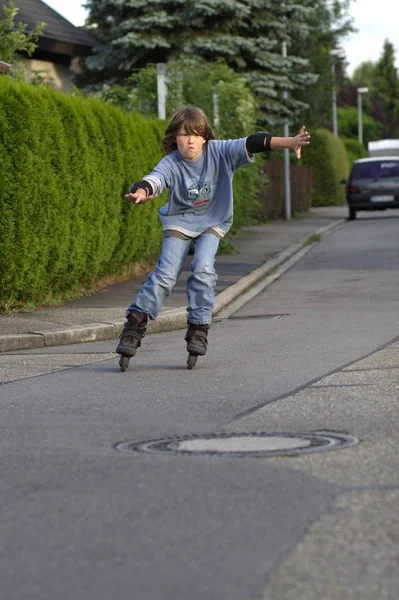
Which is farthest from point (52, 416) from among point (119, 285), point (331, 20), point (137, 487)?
point (331, 20)

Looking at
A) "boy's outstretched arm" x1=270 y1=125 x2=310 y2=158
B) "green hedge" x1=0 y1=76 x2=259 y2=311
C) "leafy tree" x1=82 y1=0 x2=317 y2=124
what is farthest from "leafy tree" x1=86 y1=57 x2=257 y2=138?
"boy's outstretched arm" x1=270 y1=125 x2=310 y2=158

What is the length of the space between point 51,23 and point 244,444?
2829 centimetres

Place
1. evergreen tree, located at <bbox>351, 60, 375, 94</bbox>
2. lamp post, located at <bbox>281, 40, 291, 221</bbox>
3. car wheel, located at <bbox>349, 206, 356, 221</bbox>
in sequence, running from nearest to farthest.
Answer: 1. lamp post, located at <bbox>281, 40, 291, 221</bbox>
2. car wheel, located at <bbox>349, 206, 356, 221</bbox>
3. evergreen tree, located at <bbox>351, 60, 375, 94</bbox>

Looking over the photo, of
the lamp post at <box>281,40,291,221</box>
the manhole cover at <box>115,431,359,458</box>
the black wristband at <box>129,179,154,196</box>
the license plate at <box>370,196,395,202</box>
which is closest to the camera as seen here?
the manhole cover at <box>115,431,359,458</box>

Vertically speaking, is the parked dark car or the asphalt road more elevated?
the asphalt road

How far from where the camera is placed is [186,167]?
9.14m

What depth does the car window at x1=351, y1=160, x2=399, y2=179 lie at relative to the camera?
40.5m

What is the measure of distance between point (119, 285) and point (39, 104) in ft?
12.1

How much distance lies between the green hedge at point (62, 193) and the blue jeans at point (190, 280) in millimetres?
3852

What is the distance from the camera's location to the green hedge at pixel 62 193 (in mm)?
12977

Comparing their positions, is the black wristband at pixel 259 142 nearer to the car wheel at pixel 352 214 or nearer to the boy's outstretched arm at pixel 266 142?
the boy's outstretched arm at pixel 266 142

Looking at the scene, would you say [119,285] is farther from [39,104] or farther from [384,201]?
[384,201]

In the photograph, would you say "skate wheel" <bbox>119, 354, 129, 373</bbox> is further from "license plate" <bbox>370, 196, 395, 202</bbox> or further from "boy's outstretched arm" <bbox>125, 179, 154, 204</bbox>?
"license plate" <bbox>370, 196, 395, 202</bbox>

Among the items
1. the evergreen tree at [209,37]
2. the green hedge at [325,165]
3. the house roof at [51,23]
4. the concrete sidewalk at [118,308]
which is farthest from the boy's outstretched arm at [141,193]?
the green hedge at [325,165]
